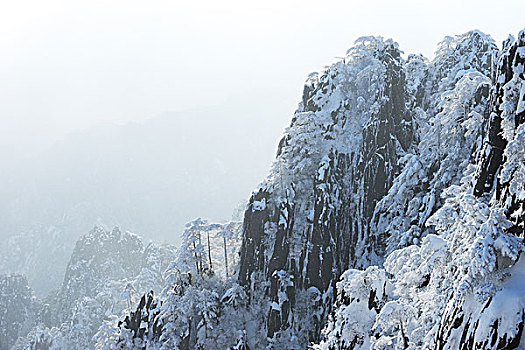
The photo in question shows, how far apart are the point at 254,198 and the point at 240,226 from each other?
20.2 ft

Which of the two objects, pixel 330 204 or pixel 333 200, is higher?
pixel 333 200

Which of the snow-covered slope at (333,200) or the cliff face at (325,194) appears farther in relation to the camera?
the cliff face at (325,194)

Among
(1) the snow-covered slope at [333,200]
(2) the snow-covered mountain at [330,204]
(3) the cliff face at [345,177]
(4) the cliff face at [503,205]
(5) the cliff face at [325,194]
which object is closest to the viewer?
(4) the cliff face at [503,205]

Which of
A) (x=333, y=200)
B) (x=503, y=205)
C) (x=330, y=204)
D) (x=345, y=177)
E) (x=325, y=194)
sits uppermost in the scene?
(x=345, y=177)

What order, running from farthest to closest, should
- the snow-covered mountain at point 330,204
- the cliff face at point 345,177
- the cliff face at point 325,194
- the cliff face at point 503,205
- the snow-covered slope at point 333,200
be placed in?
the cliff face at point 325,194, the cliff face at point 345,177, the snow-covered mountain at point 330,204, the snow-covered slope at point 333,200, the cliff face at point 503,205

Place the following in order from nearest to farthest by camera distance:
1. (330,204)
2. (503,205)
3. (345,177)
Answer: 1. (503,205)
2. (330,204)
3. (345,177)

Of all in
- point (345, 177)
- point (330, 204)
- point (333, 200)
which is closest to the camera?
point (330, 204)

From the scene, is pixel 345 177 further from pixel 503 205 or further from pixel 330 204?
pixel 503 205

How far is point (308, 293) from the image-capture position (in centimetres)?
5706

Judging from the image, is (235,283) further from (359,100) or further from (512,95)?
(512,95)

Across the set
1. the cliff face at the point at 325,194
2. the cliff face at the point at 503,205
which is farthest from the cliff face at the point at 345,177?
the cliff face at the point at 503,205

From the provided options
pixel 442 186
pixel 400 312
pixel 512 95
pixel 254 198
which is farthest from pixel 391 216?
pixel 512 95

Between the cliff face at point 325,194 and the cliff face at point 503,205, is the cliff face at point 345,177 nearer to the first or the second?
the cliff face at point 325,194

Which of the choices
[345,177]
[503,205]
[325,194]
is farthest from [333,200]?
[503,205]
